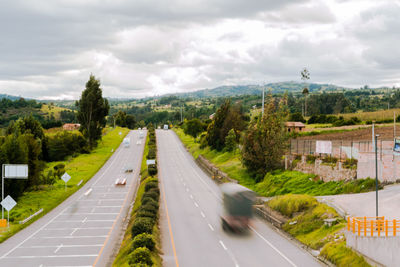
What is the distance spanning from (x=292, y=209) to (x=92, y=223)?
59.6 feet

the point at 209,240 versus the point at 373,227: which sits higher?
the point at 373,227

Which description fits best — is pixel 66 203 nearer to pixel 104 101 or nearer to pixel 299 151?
pixel 299 151

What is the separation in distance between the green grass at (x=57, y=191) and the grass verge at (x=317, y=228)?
75.2 feet

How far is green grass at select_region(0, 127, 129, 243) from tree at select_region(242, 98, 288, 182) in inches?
967

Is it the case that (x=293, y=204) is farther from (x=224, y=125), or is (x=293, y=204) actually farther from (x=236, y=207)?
(x=224, y=125)

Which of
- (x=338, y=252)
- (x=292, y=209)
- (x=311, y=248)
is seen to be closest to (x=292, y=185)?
(x=292, y=209)

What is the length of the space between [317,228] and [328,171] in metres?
13.8

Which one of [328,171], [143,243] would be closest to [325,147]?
[328,171]

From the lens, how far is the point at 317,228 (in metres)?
27.7

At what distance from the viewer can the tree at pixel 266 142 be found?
51.8 metres

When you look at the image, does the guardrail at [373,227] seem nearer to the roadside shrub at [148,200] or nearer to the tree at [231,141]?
the roadside shrub at [148,200]

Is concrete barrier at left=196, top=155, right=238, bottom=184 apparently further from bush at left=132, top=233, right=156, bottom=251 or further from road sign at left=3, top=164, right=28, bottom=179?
bush at left=132, top=233, right=156, bottom=251

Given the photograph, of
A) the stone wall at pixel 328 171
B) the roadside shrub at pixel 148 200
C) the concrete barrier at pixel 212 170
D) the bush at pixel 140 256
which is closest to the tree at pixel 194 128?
the concrete barrier at pixel 212 170

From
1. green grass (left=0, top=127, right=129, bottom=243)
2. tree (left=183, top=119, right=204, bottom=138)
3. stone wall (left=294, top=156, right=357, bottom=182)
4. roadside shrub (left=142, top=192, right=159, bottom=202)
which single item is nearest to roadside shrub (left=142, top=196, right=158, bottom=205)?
roadside shrub (left=142, top=192, right=159, bottom=202)
